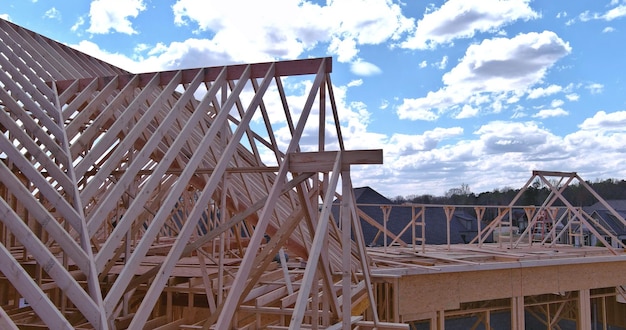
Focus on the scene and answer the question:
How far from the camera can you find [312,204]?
6.77m

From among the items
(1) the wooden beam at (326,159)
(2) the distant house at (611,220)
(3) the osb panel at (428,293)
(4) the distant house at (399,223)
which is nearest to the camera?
(1) the wooden beam at (326,159)

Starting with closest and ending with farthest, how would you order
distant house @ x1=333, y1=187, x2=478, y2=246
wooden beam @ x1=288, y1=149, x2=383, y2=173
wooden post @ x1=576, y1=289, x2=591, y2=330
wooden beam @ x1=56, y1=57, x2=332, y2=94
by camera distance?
wooden beam @ x1=288, y1=149, x2=383, y2=173 < wooden beam @ x1=56, y1=57, x2=332, y2=94 < wooden post @ x1=576, y1=289, x2=591, y2=330 < distant house @ x1=333, y1=187, x2=478, y2=246

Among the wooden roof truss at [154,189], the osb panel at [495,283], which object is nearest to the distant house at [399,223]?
the osb panel at [495,283]

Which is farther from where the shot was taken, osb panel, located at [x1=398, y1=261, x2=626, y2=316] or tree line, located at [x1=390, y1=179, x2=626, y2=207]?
tree line, located at [x1=390, y1=179, x2=626, y2=207]

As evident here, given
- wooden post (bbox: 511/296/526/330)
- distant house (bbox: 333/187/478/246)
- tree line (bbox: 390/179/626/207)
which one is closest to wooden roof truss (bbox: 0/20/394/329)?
wooden post (bbox: 511/296/526/330)

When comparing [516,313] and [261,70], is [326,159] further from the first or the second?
[516,313]

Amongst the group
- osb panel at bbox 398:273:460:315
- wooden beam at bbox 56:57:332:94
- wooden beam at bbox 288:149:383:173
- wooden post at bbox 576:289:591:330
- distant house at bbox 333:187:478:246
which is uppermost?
wooden beam at bbox 56:57:332:94

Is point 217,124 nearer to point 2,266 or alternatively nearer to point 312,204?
point 312,204

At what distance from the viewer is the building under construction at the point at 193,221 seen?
4617 mm

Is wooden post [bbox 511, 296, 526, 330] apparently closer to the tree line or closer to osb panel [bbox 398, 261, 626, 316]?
osb panel [bbox 398, 261, 626, 316]

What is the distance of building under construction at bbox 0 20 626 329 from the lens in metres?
4.62

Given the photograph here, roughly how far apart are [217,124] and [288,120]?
1.39 meters

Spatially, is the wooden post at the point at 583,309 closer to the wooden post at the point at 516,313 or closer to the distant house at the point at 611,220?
the wooden post at the point at 516,313

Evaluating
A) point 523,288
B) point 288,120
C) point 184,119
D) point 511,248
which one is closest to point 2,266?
point 288,120
